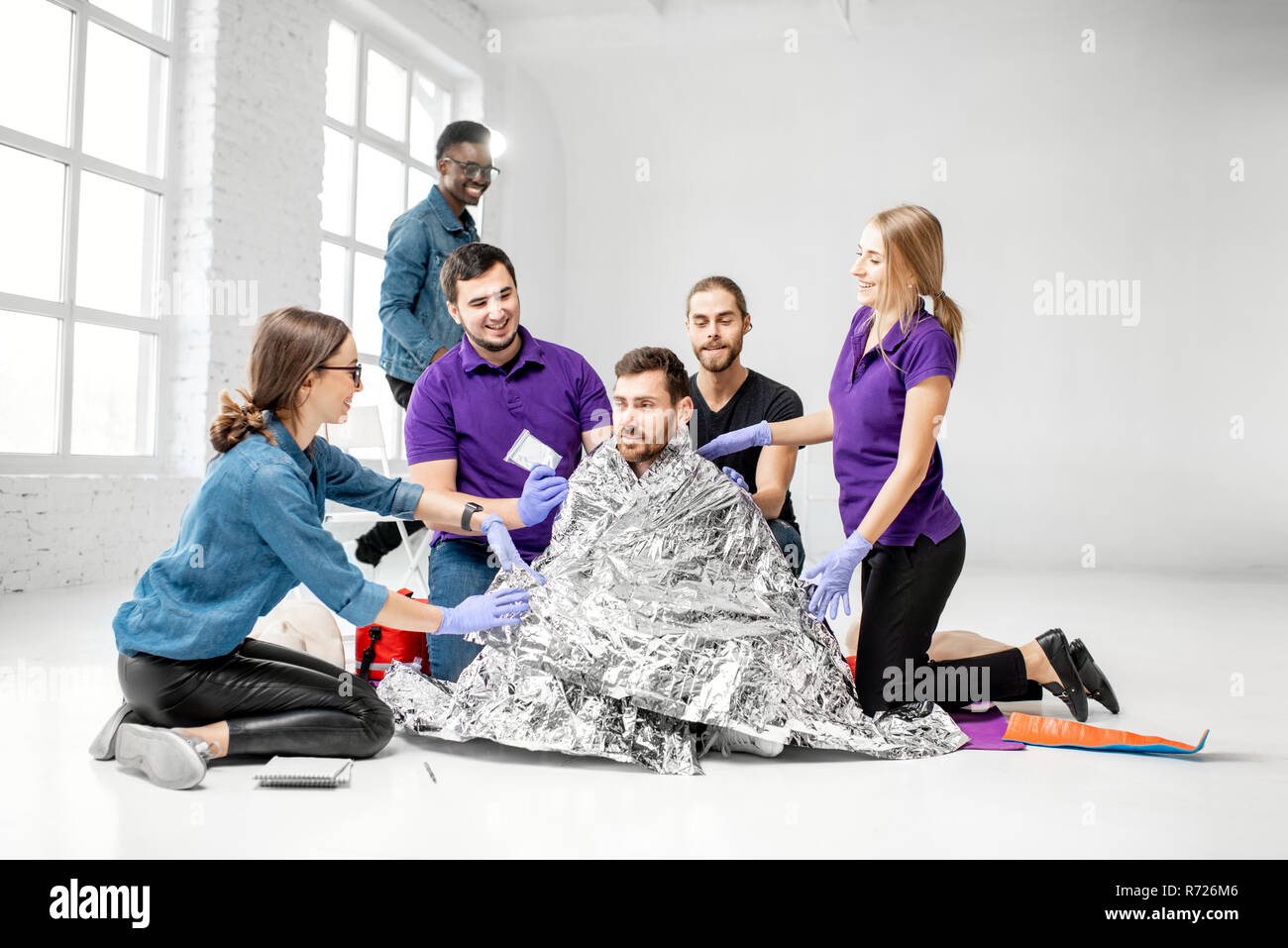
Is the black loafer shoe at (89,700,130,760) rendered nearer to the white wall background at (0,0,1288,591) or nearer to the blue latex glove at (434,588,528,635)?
the blue latex glove at (434,588,528,635)

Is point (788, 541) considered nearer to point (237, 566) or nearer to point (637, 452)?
point (637, 452)

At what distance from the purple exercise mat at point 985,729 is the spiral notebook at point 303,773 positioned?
1.22 metres

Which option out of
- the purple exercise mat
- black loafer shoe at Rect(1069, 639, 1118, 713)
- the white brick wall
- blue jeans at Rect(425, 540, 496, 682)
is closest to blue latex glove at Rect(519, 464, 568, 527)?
blue jeans at Rect(425, 540, 496, 682)

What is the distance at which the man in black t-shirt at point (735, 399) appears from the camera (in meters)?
2.79

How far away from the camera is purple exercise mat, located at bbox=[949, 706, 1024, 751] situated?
2.20 metres

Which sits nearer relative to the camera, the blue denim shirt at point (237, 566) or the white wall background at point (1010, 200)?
the blue denim shirt at point (237, 566)

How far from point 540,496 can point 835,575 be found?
65cm

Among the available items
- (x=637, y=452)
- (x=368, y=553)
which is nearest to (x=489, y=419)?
(x=637, y=452)

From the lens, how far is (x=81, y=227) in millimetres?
4910

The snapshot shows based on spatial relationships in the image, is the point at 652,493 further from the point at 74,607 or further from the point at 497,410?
the point at 74,607

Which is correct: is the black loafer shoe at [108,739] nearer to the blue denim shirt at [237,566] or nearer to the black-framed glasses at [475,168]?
A: the blue denim shirt at [237,566]

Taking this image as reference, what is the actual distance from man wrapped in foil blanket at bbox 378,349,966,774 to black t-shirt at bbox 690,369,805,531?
0.54 metres

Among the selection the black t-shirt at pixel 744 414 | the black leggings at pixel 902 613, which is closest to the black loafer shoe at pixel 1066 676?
the black leggings at pixel 902 613

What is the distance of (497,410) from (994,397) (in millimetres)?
5611
